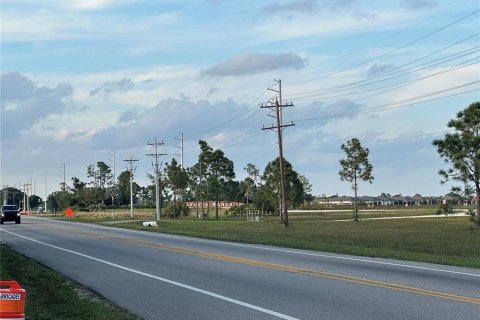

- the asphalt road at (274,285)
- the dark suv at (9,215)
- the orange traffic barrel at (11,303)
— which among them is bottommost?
the asphalt road at (274,285)

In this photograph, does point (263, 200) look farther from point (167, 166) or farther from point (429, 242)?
point (429, 242)

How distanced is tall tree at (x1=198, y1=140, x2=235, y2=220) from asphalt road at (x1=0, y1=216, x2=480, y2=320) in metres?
62.8

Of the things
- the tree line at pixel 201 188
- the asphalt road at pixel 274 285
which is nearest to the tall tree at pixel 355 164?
the tree line at pixel 201 188

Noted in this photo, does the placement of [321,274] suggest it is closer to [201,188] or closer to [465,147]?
[465,147]

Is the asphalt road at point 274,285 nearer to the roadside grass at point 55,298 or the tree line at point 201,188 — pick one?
the roadside grass at point 55,298

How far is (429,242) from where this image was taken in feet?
91.7

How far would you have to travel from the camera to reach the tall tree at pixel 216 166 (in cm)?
8563

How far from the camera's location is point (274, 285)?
44.9ft

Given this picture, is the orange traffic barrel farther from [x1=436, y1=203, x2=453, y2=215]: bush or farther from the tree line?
the tree line

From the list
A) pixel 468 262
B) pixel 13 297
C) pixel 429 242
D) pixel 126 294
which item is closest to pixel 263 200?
pixel 429 242

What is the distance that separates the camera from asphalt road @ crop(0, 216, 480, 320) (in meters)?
10.6

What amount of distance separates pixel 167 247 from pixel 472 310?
17.0m

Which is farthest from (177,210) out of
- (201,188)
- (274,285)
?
(274,285)

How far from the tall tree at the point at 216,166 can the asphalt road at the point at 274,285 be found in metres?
62.8
